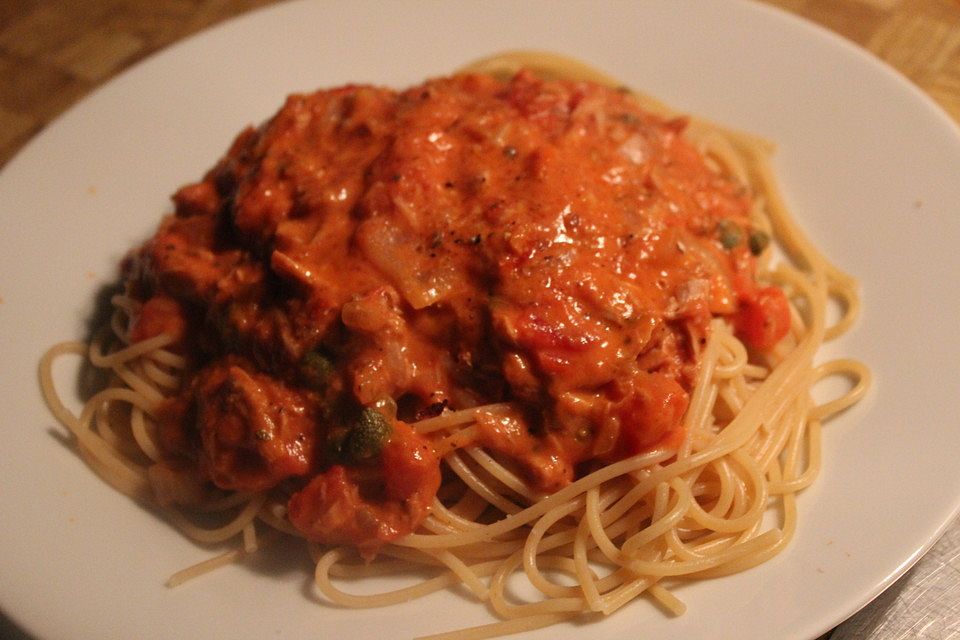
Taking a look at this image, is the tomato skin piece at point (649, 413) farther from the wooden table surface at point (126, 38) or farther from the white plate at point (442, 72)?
the wooden table surface at point (126, 38)

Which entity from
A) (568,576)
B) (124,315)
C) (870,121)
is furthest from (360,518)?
(870,121)

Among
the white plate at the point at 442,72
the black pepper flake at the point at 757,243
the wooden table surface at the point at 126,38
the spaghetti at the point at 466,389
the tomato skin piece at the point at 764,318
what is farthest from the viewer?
the wooden table surface at the point at 126,38

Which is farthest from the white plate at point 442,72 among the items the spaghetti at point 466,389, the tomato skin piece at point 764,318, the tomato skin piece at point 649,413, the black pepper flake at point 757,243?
the tomato skin piece at point 649,413

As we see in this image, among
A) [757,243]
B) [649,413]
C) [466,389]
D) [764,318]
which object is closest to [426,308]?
[466,389]

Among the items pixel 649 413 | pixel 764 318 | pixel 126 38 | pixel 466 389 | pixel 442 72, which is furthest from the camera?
pixel 126 38

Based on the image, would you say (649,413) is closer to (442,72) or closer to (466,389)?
(466,389)
